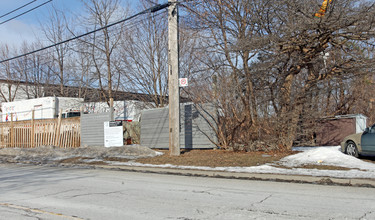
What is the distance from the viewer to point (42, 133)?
22.8m

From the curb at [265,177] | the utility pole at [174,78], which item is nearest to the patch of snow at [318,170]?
the curb at [265,177]

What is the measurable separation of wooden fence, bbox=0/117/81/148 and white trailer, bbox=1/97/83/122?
1.40 metres

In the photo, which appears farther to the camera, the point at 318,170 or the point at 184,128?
the point at 184,128

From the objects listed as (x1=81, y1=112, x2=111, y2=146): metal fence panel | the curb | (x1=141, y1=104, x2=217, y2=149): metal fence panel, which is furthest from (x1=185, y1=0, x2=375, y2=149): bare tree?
(x1=81, y1=112, x2=111, y2=146): metal fence panel

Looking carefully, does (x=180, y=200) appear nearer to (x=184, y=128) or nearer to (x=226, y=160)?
(x=226, y=160)

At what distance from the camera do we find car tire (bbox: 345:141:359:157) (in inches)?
461

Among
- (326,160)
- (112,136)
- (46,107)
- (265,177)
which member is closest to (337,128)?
(326,160)

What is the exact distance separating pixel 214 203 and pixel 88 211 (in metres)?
Answer: 2.39

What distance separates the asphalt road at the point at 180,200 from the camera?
5777 millimetres

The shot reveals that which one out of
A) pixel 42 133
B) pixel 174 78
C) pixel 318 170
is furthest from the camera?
pixel 42 133

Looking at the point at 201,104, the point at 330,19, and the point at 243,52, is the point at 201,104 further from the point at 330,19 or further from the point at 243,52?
the point at 330,19

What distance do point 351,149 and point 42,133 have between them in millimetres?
19117

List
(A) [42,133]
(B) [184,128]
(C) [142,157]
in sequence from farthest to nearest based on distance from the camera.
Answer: (A) [42,133]
(B) [184,128]
(C) [142,157]

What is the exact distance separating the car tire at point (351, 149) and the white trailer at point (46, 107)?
1946 cm
